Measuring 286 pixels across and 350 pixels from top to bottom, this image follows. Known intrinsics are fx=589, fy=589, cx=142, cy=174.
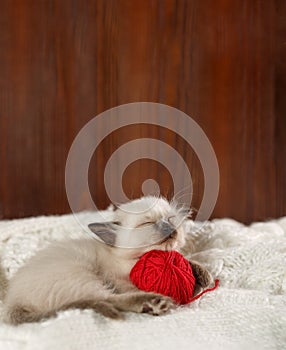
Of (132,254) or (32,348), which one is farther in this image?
(132,254)

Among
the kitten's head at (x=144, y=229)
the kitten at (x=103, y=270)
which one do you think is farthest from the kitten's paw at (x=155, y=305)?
the kitten's head at (x=144, y=229)

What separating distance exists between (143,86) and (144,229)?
0.89 metres

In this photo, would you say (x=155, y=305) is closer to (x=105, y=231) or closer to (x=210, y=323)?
(x=210, y=323)

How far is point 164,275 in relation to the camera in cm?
86

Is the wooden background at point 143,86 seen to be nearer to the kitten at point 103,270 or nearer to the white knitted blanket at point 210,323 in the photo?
the white knitted blanket at point 210,323

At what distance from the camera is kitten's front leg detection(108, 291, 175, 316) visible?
78 cm

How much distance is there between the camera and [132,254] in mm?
912

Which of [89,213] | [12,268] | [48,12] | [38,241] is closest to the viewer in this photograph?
[12,268]

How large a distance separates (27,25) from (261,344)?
124 cm

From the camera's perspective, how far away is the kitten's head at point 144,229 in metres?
0.91

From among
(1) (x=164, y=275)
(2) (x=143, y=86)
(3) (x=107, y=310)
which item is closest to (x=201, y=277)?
(1) (x=164, y=275)

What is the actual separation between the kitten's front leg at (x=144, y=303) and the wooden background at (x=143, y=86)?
0.90m

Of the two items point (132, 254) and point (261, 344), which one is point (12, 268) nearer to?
point (132, 254)

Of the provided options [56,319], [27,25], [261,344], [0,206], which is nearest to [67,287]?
[56,319]
